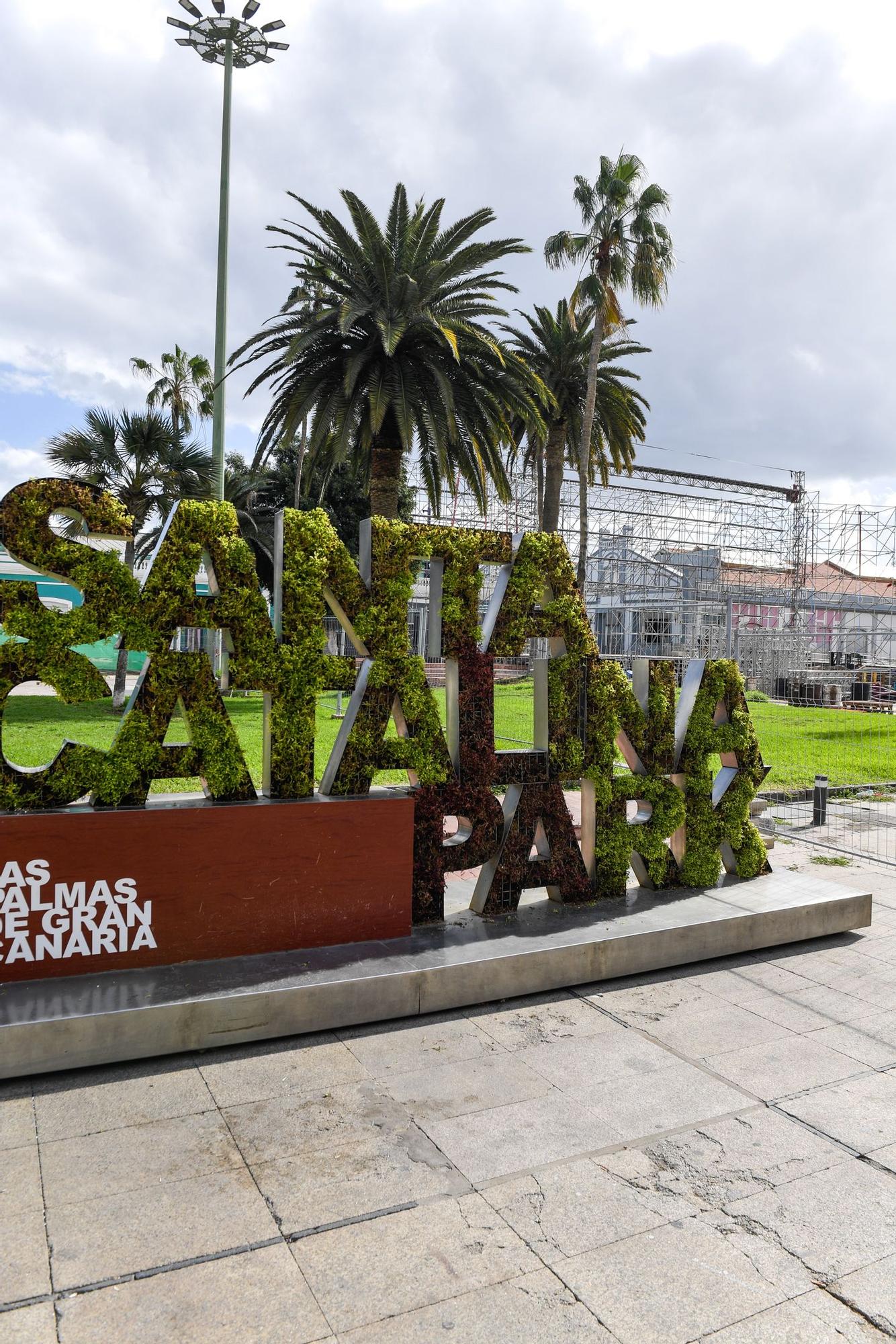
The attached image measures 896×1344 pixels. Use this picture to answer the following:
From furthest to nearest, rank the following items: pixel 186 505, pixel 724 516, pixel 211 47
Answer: pixel 724 516 → pixel 211 47 → pixel 186 505

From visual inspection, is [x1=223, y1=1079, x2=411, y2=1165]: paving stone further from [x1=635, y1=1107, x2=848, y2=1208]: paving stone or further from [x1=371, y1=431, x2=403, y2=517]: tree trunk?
[x1=371, y1=431, x2=403, y2=517]: tree trunk

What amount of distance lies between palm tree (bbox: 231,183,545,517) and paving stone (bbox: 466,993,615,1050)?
10817 mm

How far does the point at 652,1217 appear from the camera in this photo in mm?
4227

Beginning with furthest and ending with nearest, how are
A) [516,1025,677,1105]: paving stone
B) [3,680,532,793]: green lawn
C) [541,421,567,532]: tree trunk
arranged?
[541,421,567,532]: tree trunk
[3,680,532,793]: green lawn
[516,1025,677,1105]: paving stone

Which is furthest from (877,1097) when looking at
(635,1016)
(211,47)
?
(211,47)

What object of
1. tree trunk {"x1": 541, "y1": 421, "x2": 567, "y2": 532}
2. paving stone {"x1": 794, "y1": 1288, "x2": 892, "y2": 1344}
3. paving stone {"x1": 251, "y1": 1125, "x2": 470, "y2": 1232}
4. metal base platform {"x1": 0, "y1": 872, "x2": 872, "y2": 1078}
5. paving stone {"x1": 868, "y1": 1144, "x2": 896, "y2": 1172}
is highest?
tree trunk {"x1": 541, "y1": 421, "x2": 567, "y2": 532}

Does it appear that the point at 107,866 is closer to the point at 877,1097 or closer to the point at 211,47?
the point at 877,1097

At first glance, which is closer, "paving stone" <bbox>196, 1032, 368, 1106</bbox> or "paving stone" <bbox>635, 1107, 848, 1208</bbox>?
"paving stone" <bbox>635, 1107, 848, 1208</bbox>

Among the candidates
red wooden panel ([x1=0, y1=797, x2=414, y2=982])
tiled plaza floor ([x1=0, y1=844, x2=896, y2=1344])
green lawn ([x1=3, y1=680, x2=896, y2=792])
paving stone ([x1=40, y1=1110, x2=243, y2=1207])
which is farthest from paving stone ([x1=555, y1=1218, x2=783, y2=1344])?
green lawn ([x1=3, y1=680, x2=896, y2=792])

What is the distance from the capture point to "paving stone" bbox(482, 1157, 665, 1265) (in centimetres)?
404

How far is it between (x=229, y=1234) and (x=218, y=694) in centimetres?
359

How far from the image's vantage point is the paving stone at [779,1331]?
3.50 metres

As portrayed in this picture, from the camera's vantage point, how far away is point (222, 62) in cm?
1948

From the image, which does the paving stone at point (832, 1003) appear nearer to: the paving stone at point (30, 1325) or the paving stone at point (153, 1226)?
the paving stone at point (153, 1226)
